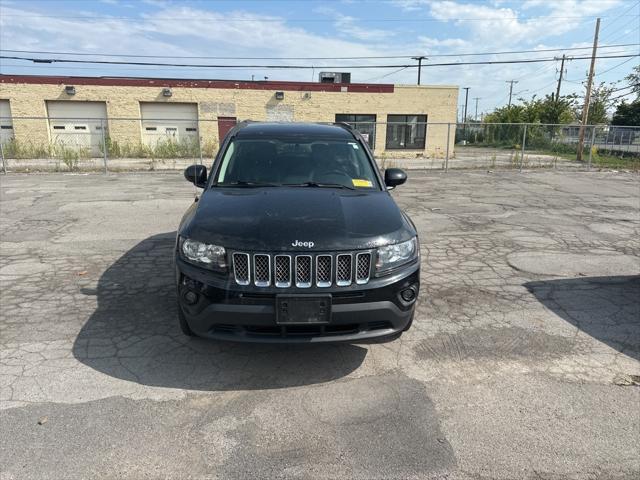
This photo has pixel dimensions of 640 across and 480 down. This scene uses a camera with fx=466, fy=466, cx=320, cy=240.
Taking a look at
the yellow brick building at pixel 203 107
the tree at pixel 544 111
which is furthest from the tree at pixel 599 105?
the yellow brick building at pixel 203 107

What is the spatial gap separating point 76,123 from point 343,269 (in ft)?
95.5

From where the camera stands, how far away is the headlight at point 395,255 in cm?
325

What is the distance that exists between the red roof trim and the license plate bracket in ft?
88.5

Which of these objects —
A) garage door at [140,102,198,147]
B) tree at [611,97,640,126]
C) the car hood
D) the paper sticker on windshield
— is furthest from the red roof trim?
tree at [611,97,640,126]

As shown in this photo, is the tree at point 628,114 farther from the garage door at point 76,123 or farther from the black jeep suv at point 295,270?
the black jeep suv at point 295,270

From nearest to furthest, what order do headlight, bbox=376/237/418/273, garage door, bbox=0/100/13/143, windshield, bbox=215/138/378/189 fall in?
headlight, bbox=376/237/418/273 → windshield, bbox=215/138/378/189 → garage door, bbox=0/100/13/143

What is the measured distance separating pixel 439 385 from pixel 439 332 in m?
0.89

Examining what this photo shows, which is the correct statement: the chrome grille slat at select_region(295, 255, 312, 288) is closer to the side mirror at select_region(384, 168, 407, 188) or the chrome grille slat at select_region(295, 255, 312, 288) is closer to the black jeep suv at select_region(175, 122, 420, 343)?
the black jeep suv at select_region(175, 122, 420, 343)

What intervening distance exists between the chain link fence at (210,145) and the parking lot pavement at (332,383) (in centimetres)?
1438

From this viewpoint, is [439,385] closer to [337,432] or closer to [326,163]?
[337,432]

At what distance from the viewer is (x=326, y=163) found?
4.58 metres

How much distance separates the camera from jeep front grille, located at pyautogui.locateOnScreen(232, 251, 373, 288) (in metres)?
3.07

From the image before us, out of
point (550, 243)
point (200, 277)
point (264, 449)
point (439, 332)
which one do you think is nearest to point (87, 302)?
point (200, 277)

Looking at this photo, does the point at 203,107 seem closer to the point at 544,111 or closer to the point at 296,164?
the point at 296,164
